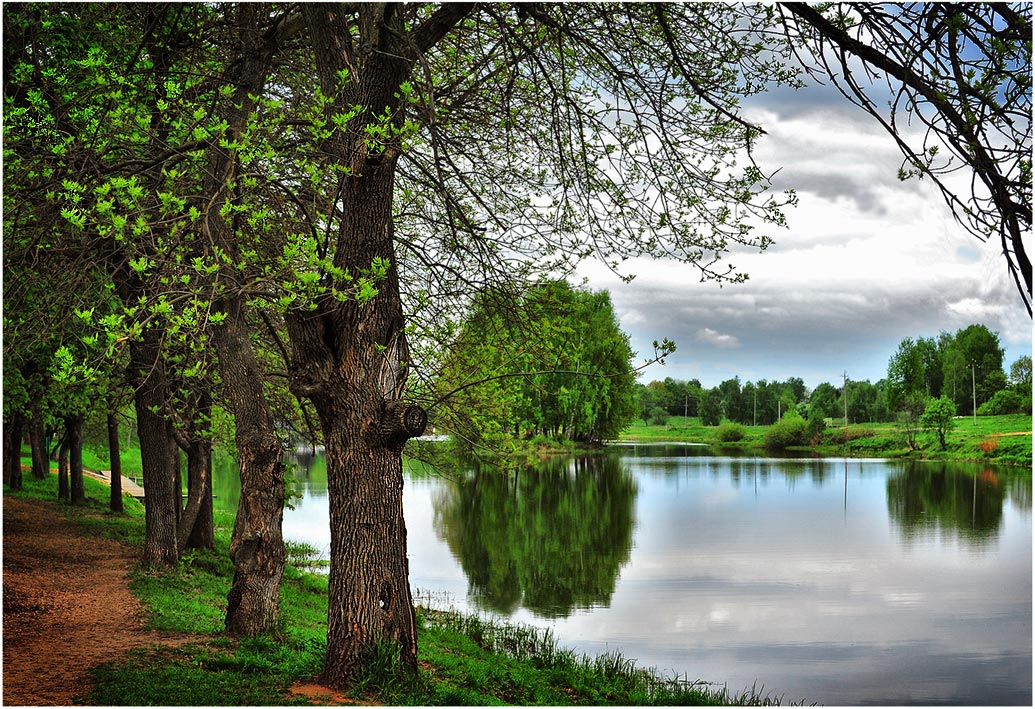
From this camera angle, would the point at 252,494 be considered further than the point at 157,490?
No

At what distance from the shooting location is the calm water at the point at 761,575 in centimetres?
1627

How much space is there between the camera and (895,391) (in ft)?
251

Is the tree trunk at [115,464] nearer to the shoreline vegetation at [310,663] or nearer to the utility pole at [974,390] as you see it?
the shoreline vegetation at [310,663]

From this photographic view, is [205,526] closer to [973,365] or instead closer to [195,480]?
[195,480]

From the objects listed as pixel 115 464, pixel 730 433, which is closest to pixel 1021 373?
pixel 730 433

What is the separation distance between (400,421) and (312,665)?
2628 millimetres

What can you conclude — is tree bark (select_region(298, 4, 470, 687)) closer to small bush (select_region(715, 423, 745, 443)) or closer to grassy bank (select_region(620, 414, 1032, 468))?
grassy bank (select_region(620, 414, 1032, 468))

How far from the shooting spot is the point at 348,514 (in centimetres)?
730

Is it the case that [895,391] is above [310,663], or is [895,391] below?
above

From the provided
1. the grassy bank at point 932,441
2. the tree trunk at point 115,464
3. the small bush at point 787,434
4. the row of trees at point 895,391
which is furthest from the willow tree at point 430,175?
the small bush at point 787,434

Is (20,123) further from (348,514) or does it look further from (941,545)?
(941,545)

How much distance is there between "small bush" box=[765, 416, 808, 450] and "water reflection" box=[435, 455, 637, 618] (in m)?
34.5

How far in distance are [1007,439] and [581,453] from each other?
1168 inches

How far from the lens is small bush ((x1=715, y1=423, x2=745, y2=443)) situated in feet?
279
